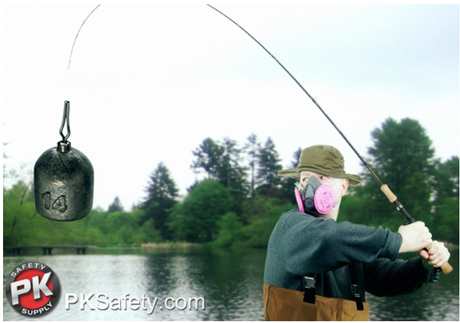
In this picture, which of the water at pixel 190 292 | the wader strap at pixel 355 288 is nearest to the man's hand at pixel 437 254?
the wader strap at pixel 355 288

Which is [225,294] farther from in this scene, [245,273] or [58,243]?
[58,243]

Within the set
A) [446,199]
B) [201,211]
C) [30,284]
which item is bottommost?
[30,284]

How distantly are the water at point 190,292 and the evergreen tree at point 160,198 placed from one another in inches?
960

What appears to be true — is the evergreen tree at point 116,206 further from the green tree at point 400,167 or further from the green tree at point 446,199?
the green tree at point 446,199

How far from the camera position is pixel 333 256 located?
2037 millimetres

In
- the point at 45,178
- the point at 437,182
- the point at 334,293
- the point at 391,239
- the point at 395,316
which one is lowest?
the point at 395,316

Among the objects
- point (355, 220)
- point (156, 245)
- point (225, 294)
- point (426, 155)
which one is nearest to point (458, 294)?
point (225, 294)

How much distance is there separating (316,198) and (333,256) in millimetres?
442

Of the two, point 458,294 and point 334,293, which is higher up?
point 334,293

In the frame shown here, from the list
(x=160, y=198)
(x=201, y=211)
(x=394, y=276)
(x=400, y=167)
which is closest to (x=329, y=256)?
(x=394, y=276)

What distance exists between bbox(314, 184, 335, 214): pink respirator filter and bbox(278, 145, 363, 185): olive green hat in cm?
13

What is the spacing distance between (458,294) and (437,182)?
22.6 m

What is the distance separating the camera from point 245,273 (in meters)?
34.2

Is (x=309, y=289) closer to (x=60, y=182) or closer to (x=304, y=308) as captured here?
(x=304, y=308)
